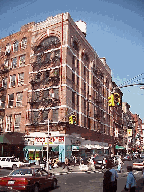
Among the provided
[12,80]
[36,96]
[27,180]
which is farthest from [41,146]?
[27,180]

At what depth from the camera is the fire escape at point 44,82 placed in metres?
37.0

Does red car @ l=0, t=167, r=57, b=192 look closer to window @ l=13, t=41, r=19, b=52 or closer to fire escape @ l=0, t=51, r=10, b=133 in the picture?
fire escape @ l=0, t=51, r=10, b=133

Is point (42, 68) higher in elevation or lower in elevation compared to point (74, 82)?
higher

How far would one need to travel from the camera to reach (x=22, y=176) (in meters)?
11.8

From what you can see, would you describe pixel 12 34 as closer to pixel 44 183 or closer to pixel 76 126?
pixel 76 126

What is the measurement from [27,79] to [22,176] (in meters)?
30.6

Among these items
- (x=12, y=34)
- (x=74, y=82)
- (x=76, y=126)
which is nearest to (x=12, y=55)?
(x=12, y=34)

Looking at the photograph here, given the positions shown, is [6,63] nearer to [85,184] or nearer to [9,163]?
[9,163]

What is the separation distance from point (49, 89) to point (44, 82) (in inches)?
72.6

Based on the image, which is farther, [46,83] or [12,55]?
[12,55]

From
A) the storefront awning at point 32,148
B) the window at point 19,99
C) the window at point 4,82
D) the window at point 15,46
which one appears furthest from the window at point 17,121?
the window at point 15,46

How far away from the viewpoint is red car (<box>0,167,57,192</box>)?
36.6 ft

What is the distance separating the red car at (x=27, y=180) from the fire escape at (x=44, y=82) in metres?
23.1

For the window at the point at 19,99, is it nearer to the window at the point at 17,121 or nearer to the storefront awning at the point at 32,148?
the window at the point at 17,121
